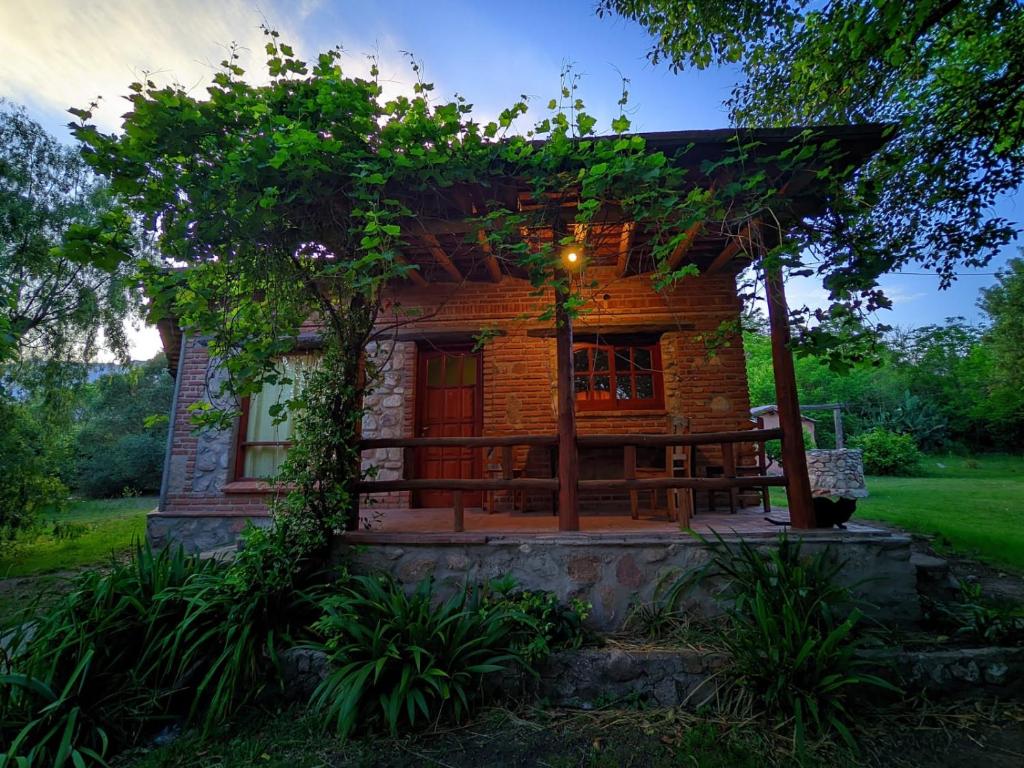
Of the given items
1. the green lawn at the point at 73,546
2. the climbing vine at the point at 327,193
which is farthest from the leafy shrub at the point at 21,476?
the climbing vine at the point at 327,193

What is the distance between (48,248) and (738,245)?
366 inches

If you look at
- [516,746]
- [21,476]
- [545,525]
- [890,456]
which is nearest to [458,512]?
[545,525]

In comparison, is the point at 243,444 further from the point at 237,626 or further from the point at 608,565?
the point at 608,565

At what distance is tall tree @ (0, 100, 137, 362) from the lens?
6633 millimetres

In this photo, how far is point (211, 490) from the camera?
5.43 metres

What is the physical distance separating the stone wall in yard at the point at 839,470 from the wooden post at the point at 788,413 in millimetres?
9655

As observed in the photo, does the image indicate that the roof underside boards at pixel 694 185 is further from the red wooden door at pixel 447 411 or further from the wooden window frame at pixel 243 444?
the wooden window frame at pixel 243 444

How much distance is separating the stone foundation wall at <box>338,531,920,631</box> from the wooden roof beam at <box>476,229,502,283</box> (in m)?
2.07

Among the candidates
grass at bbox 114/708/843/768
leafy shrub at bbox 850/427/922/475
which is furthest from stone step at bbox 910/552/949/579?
leafy shrub at bbox 850/427/922/475

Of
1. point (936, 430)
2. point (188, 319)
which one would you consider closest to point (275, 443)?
point (188, 319)

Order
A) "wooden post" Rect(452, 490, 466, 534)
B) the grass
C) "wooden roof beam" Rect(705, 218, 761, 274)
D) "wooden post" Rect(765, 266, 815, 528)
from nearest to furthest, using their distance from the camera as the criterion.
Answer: the grass
"wooden roof beam" Rect(705, 218, 761, 274)
"wooden post" Rect(765, 266, 815, 528)
"wooden post" Rect(452, 490, 466, 534)

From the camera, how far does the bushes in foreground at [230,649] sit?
2186mm

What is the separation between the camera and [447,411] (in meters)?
5.63

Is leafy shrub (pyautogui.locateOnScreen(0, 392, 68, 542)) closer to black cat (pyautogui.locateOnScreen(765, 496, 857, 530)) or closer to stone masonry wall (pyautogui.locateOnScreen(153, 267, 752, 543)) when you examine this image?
stone masonry wall (pyautogui.locateOnScreen(153, 267, 752, 543))
